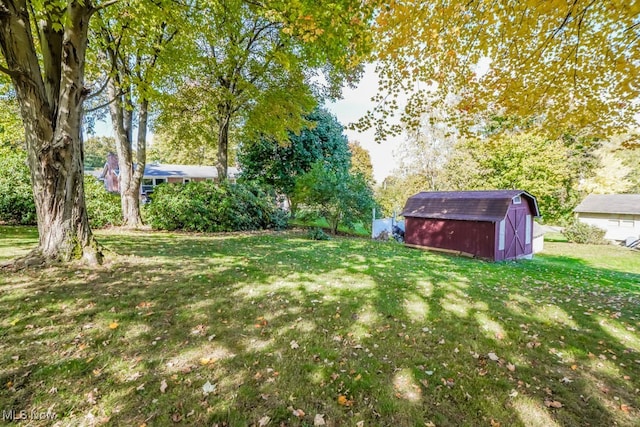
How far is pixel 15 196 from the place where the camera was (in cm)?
1041

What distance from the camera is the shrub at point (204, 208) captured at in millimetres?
11266

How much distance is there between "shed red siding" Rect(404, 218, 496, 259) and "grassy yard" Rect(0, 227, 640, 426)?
7602mm

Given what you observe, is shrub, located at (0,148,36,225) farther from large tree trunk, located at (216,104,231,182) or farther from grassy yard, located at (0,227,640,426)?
grassy yard, located at (0,227,640,426)

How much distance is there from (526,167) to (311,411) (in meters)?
23.7

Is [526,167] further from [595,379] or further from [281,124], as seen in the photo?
[595,379]

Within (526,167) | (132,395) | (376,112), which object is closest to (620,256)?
(526,167)

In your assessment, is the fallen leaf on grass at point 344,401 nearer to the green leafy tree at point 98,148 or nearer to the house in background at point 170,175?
Result: the house in background at point 170,175

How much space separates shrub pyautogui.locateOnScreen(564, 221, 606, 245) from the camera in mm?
21891

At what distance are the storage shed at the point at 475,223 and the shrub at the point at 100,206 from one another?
13.6 meters

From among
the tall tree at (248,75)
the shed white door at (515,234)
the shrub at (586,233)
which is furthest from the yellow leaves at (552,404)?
the shrub at (586,233)

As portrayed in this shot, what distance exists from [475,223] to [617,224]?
18489 millimetres

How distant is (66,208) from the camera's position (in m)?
5.06

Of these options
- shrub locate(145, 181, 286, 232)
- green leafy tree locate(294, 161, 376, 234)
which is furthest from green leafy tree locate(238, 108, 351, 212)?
shrub locate(145, 181, 286, 232)
